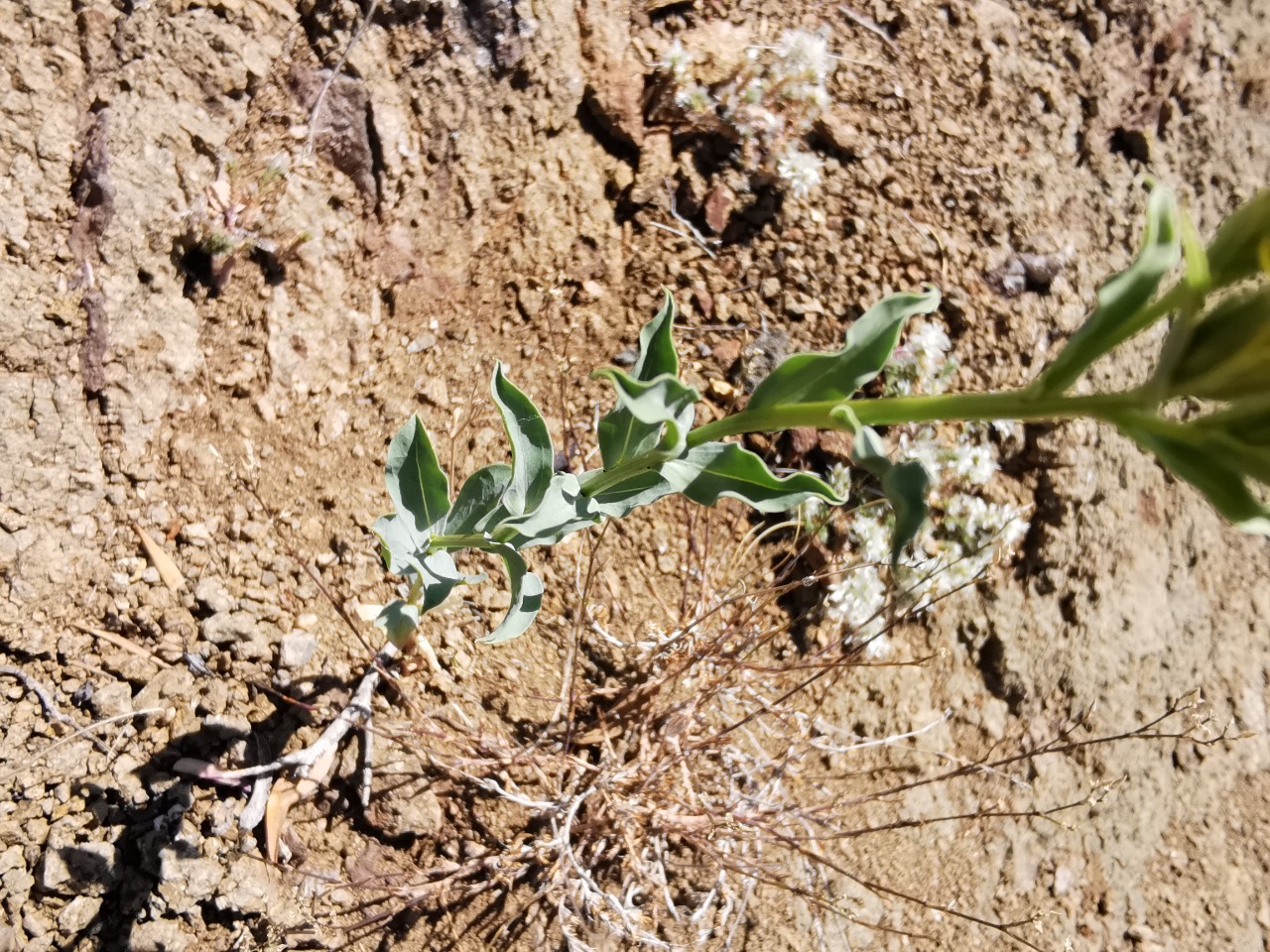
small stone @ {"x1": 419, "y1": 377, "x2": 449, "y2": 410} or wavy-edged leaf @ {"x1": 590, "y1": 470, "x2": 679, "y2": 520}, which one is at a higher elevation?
wavy-edged leaf @ {"x1": 590, "y1": 470, "x2": 679, "y2": 520}


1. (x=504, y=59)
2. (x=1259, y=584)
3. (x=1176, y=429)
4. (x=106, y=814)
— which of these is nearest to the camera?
(x=1176, y=429)

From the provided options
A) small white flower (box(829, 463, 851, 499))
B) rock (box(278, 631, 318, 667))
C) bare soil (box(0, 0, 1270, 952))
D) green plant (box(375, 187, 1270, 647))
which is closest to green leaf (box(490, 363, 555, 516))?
green plant (box(375, 187, 1270, 647))

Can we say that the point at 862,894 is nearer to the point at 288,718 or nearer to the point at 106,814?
the point at 288,718

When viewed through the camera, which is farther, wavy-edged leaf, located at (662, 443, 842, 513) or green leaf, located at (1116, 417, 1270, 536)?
wavy-edged leaf, located at (662, 443, 842, 513)

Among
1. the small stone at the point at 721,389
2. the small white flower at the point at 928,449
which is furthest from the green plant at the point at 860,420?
the small white flower at the point at 928,449

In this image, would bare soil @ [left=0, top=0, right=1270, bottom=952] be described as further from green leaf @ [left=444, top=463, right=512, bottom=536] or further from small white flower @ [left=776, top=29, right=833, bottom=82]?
green leaf @ [left=444, top=463, right=512, bottom=536]

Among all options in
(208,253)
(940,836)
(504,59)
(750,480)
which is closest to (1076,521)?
(940,836)
